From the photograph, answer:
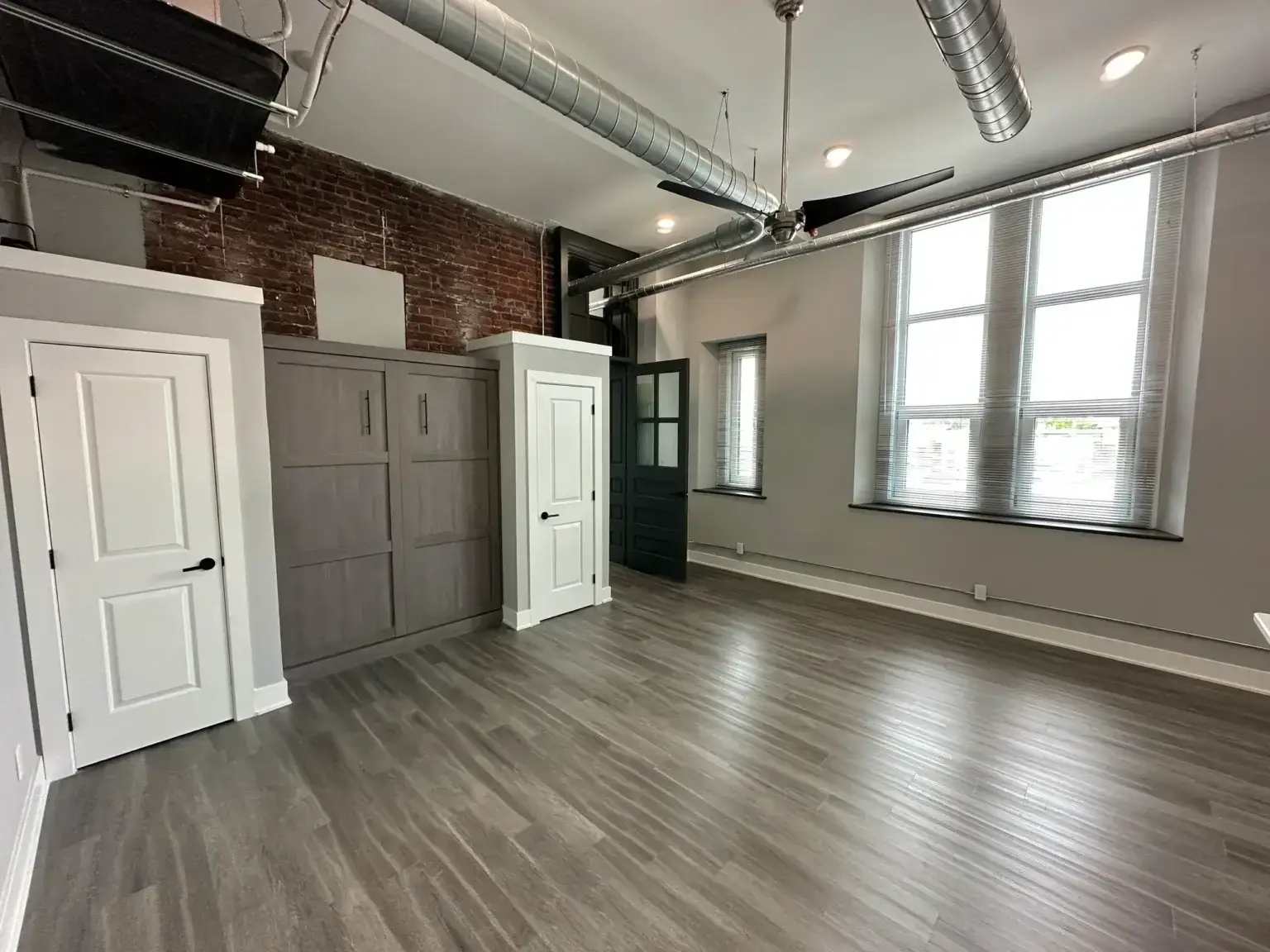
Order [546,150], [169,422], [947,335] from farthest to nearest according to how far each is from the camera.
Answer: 1. [947,335]
2. [546,150]
3. [169,422]

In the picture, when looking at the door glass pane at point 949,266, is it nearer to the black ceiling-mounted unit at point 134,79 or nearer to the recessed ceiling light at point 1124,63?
the recessed ceiling light at point 1124,63

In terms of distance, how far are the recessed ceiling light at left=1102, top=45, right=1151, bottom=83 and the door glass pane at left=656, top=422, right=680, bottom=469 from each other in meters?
3.78

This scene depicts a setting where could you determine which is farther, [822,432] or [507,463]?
[822,432]

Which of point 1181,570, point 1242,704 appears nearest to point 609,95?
point 1181,570

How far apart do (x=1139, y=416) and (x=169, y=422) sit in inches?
242

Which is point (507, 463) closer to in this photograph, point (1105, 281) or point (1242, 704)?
point (1105, 281)

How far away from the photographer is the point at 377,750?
256 centimetres

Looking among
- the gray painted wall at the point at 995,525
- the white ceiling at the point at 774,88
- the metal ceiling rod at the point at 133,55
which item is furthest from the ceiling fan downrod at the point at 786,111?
the gray painted wall at the point at 995,525

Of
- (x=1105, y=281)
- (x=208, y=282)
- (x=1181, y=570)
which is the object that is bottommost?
(x=1181, y=570)

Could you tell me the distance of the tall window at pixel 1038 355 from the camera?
3643 mm

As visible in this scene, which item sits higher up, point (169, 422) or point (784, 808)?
point (169, 422)

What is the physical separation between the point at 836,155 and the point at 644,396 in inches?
113

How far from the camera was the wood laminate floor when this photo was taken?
1.64 meters

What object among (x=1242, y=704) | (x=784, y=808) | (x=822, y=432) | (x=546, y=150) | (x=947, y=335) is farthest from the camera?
(x=822, y=432)
